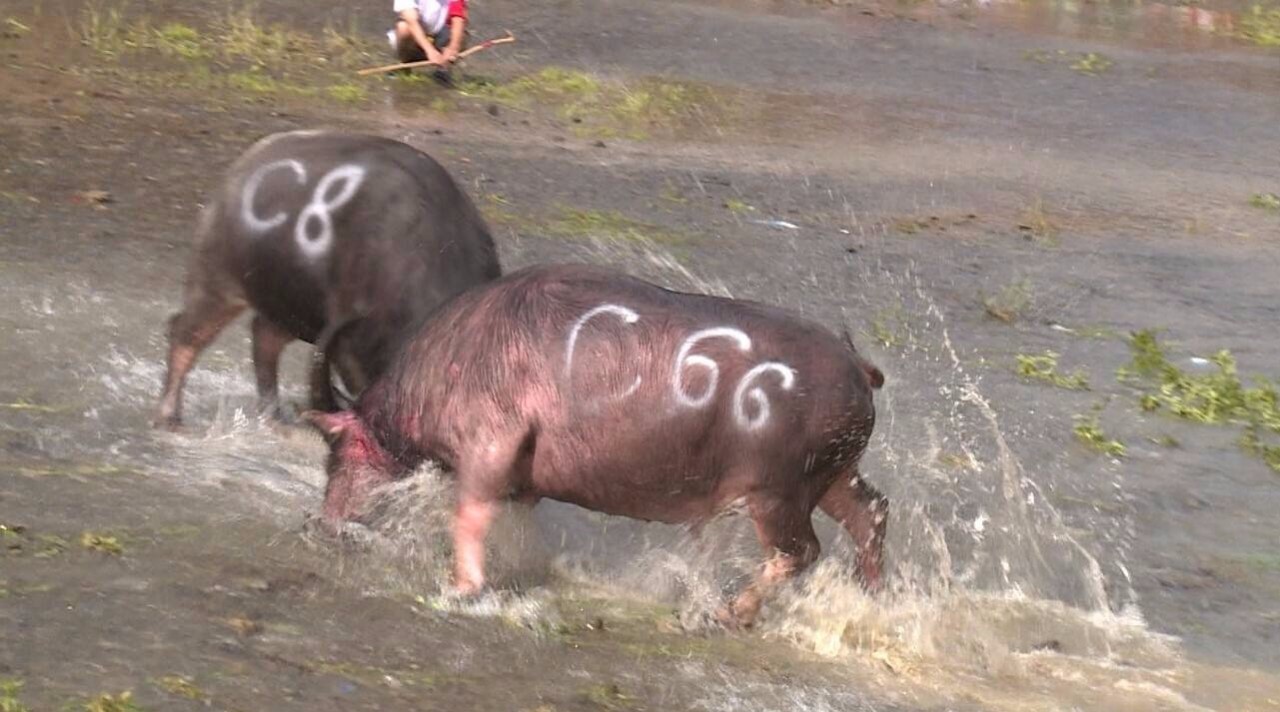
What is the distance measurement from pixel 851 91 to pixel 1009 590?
9.43 meters

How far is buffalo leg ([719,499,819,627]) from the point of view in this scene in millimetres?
4949

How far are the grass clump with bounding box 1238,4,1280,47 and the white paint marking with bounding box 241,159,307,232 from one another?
628 inches

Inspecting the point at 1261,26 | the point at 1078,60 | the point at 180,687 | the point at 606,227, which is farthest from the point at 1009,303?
the point at 1261,26

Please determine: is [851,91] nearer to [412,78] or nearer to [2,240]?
[412,78]

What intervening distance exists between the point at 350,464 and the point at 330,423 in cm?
12

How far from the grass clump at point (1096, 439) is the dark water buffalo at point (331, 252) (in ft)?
8.49

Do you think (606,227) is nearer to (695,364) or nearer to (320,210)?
(320,210)

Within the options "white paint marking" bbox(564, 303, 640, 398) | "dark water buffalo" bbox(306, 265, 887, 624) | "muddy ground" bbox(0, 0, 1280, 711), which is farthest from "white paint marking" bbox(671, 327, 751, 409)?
"muddy ground" bbox(0, 0, 1280, 711)

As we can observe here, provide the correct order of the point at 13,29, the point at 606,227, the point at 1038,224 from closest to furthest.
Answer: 1. the point at 606,227
2. the point at 1038,224
3. the point at 13,29

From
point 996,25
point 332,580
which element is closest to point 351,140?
point 332,580

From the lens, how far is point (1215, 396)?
26.1 ft

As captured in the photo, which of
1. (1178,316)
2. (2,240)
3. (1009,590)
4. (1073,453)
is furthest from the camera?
(1178,316)

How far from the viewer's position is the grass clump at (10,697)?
12.4 ft

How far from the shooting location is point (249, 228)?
6000mm
